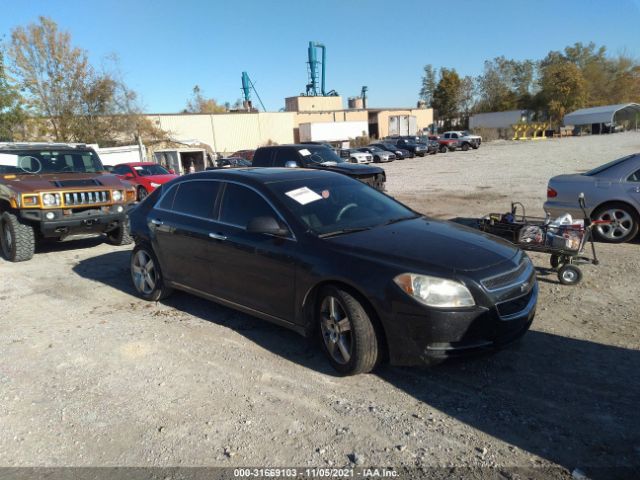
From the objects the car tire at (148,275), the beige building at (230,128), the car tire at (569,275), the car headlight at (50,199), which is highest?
the beige building at (230,128)

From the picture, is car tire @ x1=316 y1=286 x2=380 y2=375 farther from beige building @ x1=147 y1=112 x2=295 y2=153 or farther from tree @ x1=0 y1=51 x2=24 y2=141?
beige building @ x1=147 y1=112 x2=295 y2=153

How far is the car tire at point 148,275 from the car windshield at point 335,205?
205 centimetres

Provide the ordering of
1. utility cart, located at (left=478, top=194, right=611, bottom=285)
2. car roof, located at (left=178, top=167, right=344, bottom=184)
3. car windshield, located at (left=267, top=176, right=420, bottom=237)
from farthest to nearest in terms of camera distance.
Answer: utility cart, located at (left=478, top=194, right=611, bottom=285) → car roof, located at (left=178, top=167, right=344, bottom=184) → car windshield, located at (left=267, top=176, right=420, bottom=237)

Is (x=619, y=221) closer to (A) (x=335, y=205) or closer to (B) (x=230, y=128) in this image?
(A) (x=335, y=205)

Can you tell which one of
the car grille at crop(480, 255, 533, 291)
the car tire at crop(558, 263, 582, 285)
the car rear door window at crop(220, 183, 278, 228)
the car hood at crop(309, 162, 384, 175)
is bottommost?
the car tire at crop(558, 263, 582, 285)

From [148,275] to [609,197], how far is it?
707 cm

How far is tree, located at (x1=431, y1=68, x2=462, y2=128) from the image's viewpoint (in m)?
83.6

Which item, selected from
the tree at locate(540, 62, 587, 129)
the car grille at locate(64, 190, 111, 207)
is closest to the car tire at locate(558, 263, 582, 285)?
the car grille at locate(64, 190, 111, 207)

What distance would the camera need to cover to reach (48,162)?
895 centimetres

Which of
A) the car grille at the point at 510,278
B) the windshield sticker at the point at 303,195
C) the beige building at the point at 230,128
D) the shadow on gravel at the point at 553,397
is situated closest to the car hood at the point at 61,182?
the windshield sticker at the point at 303,195

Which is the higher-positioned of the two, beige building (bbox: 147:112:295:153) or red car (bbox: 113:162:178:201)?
beige building (bbox: 147:112:295:153)

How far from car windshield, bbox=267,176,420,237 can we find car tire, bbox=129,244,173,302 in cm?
205

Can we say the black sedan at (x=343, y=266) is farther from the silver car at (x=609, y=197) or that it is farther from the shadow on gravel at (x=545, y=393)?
the silver car at (x=609, y=197)

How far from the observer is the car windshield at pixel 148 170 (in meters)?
18.5
